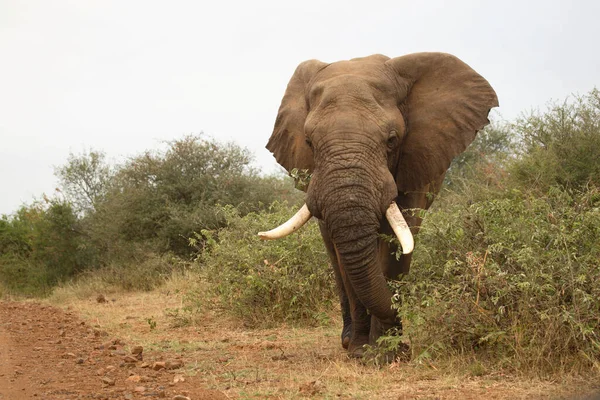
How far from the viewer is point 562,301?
18.0 ft

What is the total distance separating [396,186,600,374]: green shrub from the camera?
5355 mm

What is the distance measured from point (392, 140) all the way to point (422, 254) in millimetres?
946

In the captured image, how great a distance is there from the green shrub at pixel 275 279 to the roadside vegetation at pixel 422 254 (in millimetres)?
19

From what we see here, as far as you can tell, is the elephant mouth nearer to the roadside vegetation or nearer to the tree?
the roadside vegetation

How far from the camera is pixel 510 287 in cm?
557

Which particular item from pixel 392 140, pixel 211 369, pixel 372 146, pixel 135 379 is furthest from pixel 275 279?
pixel 135 379

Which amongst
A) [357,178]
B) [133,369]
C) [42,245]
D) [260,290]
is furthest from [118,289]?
[357,178]

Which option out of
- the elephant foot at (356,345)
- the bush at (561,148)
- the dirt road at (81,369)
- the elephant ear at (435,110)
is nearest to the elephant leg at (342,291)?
the elephant foot at (356,345)

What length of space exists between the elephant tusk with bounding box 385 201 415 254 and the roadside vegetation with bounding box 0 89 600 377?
1.00 feet

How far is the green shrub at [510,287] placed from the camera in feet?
17.6

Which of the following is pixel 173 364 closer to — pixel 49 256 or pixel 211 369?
pixel 211 369

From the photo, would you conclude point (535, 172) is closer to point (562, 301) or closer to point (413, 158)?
point (413, 158)

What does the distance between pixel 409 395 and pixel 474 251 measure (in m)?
1.52

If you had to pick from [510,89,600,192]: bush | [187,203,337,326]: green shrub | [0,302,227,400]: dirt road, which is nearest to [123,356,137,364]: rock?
[0,302,227,400]: dirt road
